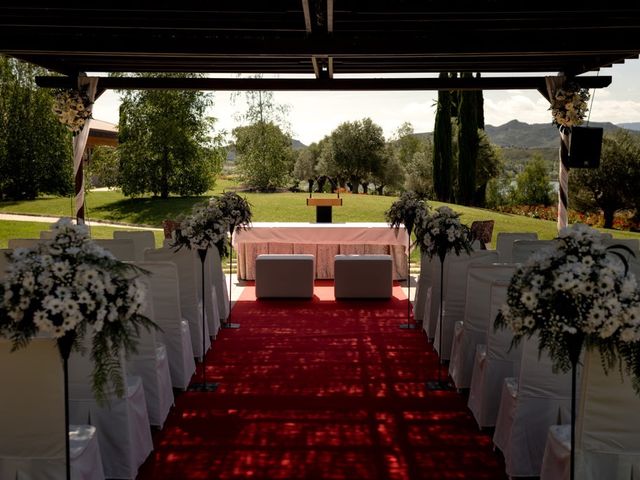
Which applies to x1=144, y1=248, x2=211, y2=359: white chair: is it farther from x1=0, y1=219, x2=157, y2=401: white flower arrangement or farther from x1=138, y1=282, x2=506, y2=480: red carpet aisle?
x1=0, y1=219, x2=157, y2=401: white flower arrangement

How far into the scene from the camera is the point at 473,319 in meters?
4.89

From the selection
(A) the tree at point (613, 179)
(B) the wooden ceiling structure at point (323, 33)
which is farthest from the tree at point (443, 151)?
(B) the wooden ceiling structure at point (323, 33)

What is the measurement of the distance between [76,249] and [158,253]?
3.01 meters

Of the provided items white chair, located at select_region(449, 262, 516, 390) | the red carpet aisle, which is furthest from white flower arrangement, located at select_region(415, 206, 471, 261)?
the red carpet aisle

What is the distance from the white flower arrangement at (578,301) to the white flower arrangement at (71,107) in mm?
7670

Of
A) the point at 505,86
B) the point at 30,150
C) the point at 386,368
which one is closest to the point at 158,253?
the point at 386,368

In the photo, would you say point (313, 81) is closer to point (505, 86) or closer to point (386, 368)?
point (505, 86)

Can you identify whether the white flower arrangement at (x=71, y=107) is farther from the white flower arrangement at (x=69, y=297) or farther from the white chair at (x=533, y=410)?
the white chair at (x=533, y=410)

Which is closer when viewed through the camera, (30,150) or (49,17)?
(49,17)

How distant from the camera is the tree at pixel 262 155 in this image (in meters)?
21.6

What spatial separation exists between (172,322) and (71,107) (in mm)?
5007

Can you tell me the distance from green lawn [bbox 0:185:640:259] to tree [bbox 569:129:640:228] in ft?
12.5

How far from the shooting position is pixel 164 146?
64.2 feet

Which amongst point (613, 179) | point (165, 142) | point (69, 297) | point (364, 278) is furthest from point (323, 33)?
point (613, 179)
